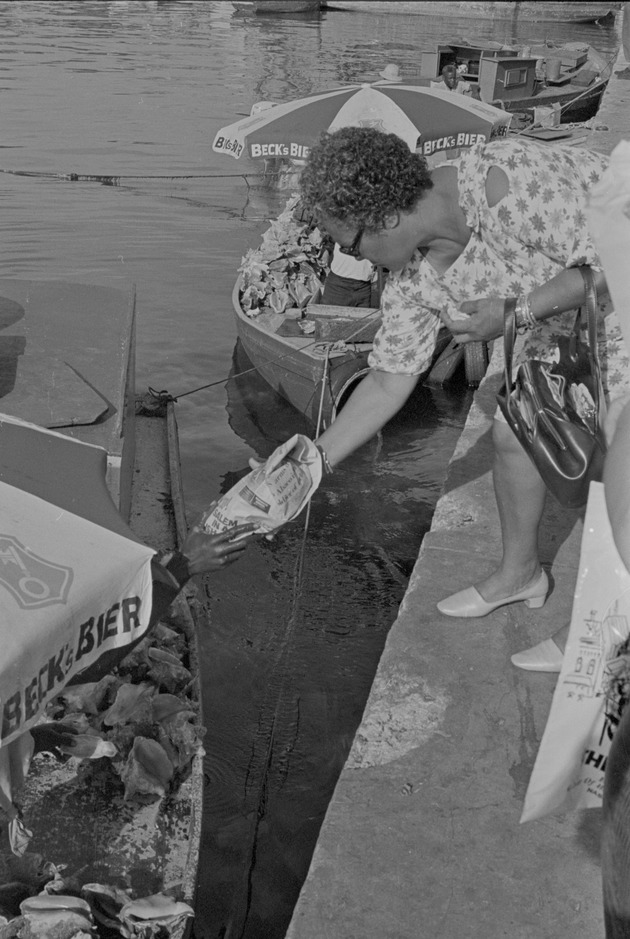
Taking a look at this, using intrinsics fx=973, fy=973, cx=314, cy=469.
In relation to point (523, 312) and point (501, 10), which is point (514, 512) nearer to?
point (523, 312)

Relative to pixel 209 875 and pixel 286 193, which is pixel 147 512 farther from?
pixel 286 193

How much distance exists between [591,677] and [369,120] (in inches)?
374

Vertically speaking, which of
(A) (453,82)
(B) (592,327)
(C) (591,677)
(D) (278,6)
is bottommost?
(C) (591,677)

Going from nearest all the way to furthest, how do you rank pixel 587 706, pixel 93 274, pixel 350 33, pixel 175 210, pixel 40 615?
pixel 587 706 → pixel 40 615 → pixel 93 274 → pixel 175 210 → pixel 350 33

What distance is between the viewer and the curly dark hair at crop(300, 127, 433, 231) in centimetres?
304

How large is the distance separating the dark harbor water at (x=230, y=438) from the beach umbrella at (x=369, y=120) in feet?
7.70

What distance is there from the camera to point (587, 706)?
2295 mm

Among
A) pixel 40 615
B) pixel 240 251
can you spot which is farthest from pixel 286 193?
pixel 40 615

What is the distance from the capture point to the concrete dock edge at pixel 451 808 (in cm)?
261

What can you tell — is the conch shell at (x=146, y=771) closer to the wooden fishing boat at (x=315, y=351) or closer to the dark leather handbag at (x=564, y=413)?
the dark leather handbag at (x=564, y=413)

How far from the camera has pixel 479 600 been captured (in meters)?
3.78

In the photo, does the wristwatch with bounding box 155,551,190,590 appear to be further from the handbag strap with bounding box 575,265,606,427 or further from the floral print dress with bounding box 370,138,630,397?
the handbag strap with bounding box 575,265,606,427

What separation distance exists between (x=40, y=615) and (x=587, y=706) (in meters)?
1.41

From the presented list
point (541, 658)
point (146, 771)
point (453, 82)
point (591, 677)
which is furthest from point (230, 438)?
point (453, 82)
